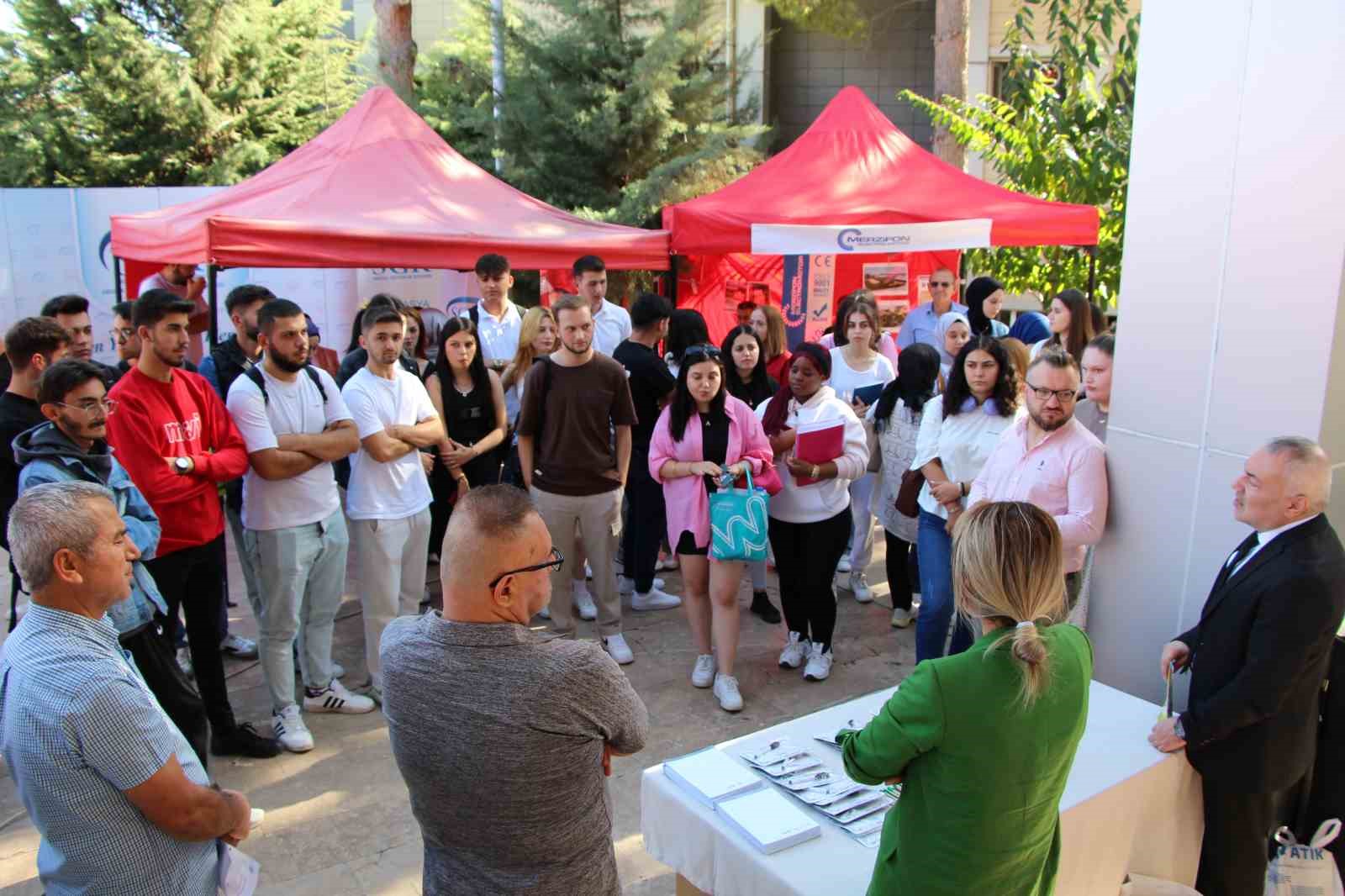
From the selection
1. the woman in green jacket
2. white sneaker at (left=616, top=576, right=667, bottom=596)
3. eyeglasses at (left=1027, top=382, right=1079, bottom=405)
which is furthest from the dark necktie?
white sneaker at (left=616, top=576, right=667, bottom=596)

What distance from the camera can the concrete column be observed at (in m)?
2.85

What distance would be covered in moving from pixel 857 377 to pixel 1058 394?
236 cm

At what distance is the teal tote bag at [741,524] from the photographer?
4336 mm

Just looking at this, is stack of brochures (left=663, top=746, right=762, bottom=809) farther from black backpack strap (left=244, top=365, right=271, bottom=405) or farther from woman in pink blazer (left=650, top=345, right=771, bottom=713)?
black backpack strap (left=244, top=365, right=271, bottom=405)

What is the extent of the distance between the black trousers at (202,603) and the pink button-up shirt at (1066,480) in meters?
3.05

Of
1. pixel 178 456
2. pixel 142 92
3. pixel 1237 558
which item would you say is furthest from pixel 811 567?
pixel 142 92

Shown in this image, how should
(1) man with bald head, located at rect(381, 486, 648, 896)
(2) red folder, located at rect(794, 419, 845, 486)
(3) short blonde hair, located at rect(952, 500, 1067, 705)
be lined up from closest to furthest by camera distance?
(1) man with bald head, located at rect(381, 486, 648, 896)
(3) short blonde hair, located at rect(952, 500, 1067, 705)
(2) red folder, located at rect(794, 419, 845, 486)

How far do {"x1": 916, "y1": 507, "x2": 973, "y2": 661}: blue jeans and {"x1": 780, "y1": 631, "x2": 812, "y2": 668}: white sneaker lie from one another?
786 mm

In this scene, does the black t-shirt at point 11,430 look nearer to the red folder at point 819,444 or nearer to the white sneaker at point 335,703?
the white sneaker at point 335,703

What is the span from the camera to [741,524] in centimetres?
434

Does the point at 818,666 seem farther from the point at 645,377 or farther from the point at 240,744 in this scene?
the point at 240,744

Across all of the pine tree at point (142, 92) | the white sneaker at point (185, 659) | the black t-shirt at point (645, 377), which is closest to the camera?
the white sneaker at point (185, 659)

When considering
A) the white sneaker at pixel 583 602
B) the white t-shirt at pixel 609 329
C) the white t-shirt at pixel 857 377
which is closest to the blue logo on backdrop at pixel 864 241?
the white t-shirt at pixel 857 377

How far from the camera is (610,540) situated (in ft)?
16.0
